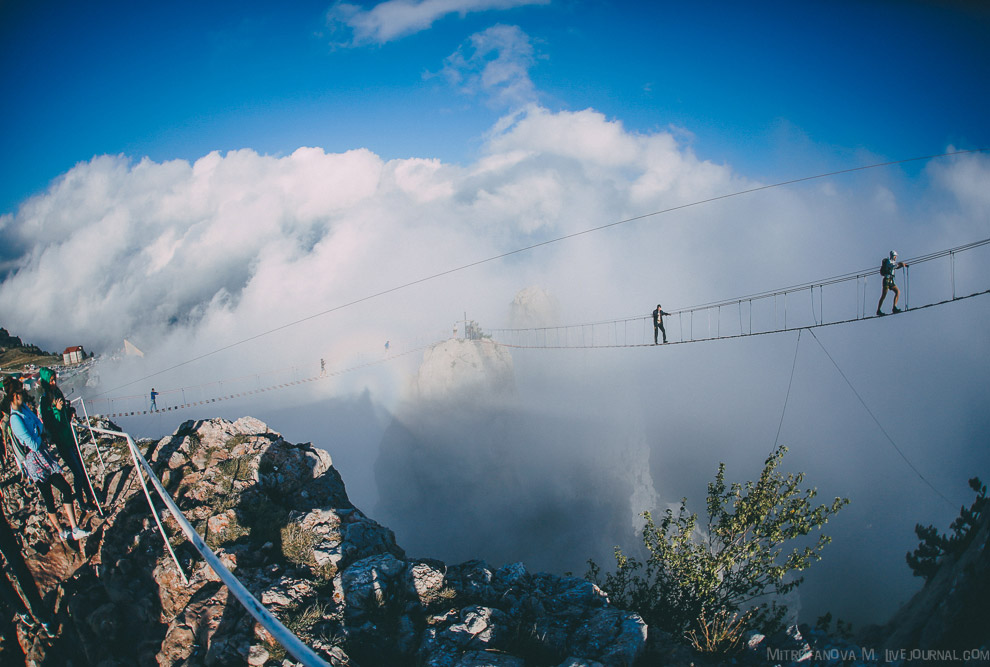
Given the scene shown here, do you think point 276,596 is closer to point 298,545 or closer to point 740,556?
point 298,545

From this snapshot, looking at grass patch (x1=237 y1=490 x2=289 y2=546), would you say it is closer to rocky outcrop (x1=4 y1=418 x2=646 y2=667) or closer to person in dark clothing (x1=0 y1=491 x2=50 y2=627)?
rocky outcrop (x1=4 y1=418 x2=646 y2=667)

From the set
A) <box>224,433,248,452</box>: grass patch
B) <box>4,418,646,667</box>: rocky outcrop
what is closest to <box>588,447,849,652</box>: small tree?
<box>4,418,646,667</box>: rocky outcrop

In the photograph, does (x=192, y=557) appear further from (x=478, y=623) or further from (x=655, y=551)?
(x=655, y=551)

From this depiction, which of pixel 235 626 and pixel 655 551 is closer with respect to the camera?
pixel 235 626

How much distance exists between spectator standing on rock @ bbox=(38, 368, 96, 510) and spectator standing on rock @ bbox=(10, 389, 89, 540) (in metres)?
0.63

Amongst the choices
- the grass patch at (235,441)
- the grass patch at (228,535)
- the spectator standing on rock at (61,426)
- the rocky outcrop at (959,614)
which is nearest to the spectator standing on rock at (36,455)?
the spectator standing on rock at (61,426)

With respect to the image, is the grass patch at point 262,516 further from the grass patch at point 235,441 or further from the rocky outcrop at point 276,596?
the grass patch at point 235,441

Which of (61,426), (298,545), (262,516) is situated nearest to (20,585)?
(61,426)

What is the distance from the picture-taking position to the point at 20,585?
9438 millimetres

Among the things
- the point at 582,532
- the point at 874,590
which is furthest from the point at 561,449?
the point at 874,590

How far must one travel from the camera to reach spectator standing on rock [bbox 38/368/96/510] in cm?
988

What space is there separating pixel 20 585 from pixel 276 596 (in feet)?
22.0

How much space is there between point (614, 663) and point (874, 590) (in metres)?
97.3

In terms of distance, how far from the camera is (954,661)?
23.5ft
